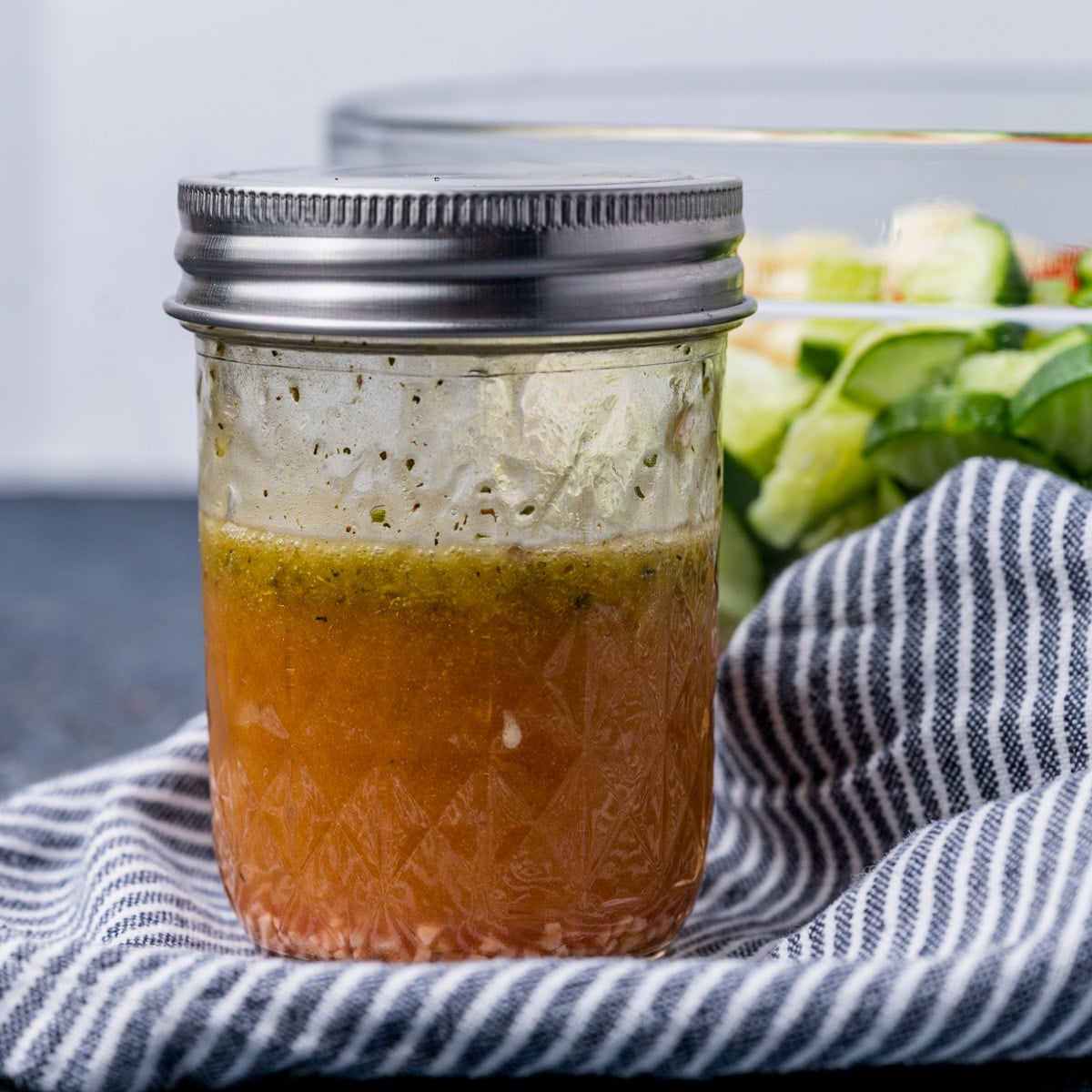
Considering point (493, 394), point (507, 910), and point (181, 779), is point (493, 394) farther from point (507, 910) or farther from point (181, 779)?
point (181, 779)

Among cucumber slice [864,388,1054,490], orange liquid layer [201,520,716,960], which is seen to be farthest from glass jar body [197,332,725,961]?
cucumber slice [864,388,1054,490]

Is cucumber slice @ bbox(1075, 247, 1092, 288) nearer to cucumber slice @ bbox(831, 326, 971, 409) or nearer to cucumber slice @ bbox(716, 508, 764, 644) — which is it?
cucumber slice @ bbox(831, 326, 971, 409)

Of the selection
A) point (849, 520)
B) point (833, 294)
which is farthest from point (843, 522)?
point (833, 294)

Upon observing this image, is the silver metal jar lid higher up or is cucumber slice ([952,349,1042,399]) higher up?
the silver metal jar lid

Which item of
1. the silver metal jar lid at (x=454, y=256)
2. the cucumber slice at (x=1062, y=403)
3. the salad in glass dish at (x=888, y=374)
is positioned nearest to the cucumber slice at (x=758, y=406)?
the salad in glass dish at (x=888, y=374)

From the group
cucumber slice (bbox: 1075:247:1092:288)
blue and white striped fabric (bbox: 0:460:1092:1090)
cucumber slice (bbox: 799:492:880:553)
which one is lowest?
blue and white striped fabric (bbox: 0:460:1092:1090)

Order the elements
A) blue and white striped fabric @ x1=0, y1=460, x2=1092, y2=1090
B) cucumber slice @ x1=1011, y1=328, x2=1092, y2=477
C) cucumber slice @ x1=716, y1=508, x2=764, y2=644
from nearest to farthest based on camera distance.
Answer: blue and white striped fabric @ x1=0, y1=460, x2=1092, y2=1090
cucumber slice @ x1=1011, y1=328, x2=1092, y2=477
cucumber slice @ x1=716, y1=508, x2=764, y2=644

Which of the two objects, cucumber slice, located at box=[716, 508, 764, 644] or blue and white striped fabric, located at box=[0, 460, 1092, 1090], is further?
cucumber slice, located at box=[716, 508, 764, 644]

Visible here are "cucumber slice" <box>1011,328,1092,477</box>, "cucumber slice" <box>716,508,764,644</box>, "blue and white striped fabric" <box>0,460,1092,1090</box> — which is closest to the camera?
"blue and white striped fabric" <box>0,460,1092,1090</box>
